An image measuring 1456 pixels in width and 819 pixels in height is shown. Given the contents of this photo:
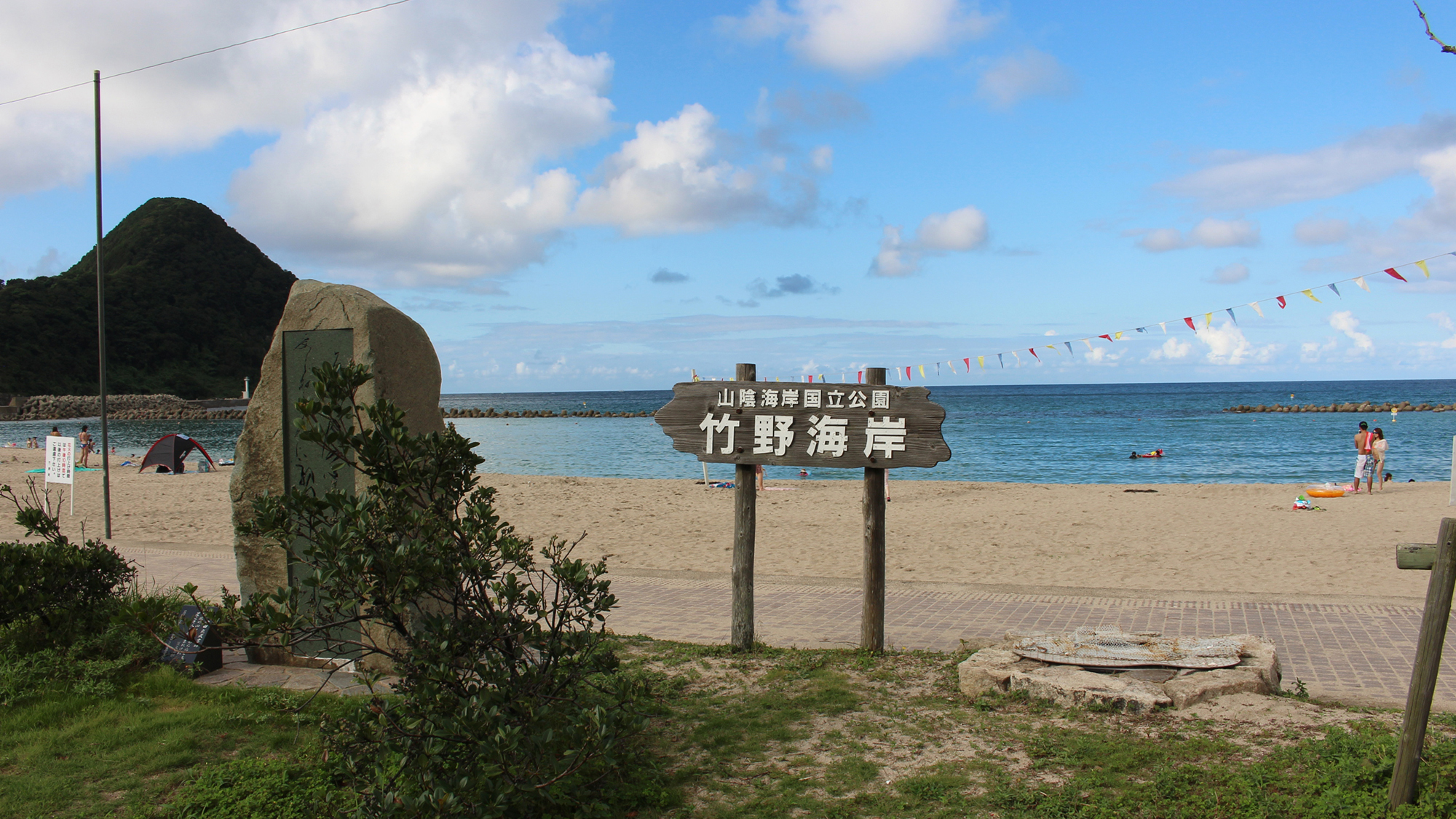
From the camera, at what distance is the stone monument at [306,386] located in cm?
496

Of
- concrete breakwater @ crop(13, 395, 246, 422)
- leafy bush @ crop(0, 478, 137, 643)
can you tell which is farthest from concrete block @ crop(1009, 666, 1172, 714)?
concrete breakwater @ crop(13, 395, 246, 422)

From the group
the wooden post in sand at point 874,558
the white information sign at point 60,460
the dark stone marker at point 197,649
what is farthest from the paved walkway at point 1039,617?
the white information sign at point 60,460

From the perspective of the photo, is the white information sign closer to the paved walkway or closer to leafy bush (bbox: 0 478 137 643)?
the paved walkway

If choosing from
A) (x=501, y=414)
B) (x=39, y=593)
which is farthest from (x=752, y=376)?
(x=501, y=414)

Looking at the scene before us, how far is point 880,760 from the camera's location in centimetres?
390

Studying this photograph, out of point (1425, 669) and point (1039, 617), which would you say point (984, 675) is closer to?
point (1425, 669)

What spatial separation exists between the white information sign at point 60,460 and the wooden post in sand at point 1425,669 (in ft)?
45.1

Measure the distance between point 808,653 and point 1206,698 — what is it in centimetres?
234

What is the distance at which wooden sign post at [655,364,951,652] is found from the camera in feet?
18.0

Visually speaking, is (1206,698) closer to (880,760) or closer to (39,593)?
(880,760)

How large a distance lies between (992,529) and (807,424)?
8.26 metres

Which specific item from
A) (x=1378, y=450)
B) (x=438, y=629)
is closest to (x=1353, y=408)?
(x=1378, y=450)

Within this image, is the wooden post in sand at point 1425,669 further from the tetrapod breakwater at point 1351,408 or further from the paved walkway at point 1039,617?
the tetrapod breakwater at point 1351,408

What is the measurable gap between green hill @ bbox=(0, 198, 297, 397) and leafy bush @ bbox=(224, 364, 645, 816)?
71991 millimetres
